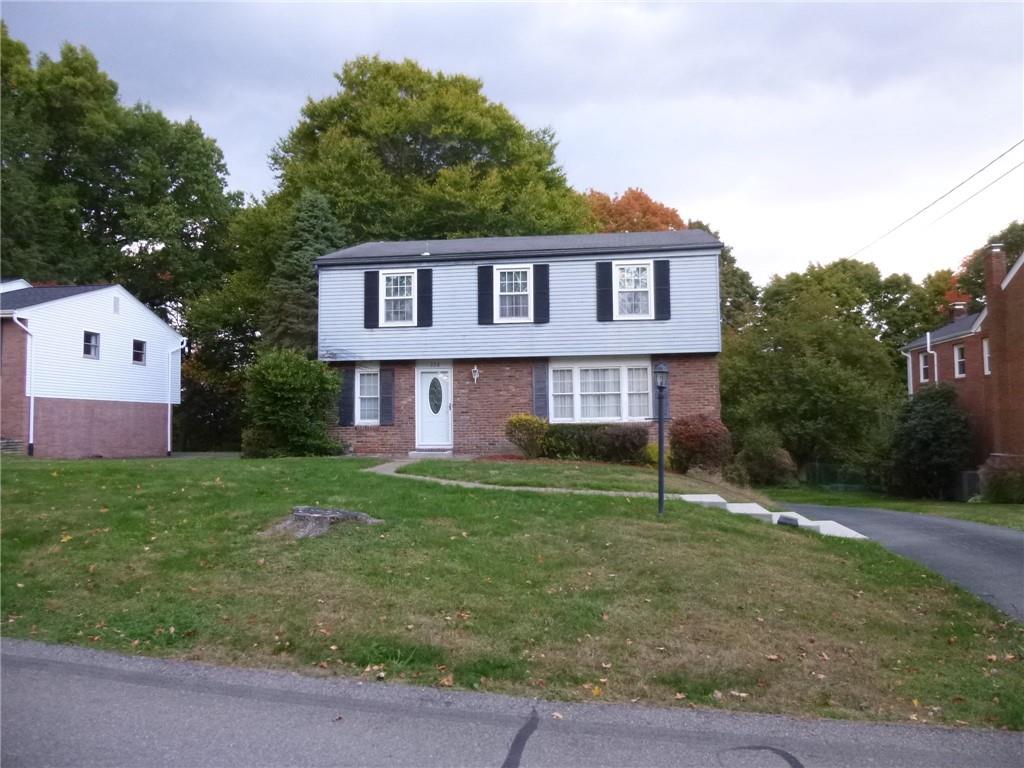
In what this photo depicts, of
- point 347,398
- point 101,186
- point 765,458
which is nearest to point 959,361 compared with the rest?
point 765,458

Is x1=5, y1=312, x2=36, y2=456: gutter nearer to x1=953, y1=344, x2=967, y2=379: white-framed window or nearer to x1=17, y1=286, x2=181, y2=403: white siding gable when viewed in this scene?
x1=17, y1=286, x2=181, y2=403: white siding gable

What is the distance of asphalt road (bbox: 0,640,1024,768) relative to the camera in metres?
4.68

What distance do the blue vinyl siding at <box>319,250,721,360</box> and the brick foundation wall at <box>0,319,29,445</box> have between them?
26.2 ft

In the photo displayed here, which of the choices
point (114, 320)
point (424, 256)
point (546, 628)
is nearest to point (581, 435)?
point (424, 256)

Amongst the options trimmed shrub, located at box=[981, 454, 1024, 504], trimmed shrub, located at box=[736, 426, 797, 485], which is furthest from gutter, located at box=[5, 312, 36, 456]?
trimmed shrub, located at box=[981, 454, 1024, 504]

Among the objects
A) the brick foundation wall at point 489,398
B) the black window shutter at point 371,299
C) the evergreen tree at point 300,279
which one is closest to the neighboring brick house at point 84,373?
the evergreen tree at point 300,279

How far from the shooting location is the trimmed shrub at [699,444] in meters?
18.2

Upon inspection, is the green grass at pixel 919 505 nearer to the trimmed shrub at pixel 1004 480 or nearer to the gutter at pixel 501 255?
the trimmed shrub at pixel 1004 480

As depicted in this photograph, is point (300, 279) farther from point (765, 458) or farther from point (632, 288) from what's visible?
point (765, 458)

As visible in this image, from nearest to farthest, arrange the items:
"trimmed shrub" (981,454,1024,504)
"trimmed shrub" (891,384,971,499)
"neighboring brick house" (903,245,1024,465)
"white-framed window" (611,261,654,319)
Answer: "white-framed window" (611,261,654,319) → "trimmed shrub" (981,454,1024,504) → "neighboring brick house" (903,245,1024,465) → "trimmed shrub" (891,384,971,499)

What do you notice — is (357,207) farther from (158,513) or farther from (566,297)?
(158,513)

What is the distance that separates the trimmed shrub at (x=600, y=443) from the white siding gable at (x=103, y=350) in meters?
14.1

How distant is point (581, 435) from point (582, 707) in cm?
1346

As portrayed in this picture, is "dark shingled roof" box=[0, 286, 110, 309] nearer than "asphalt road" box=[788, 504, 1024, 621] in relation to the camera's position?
No
